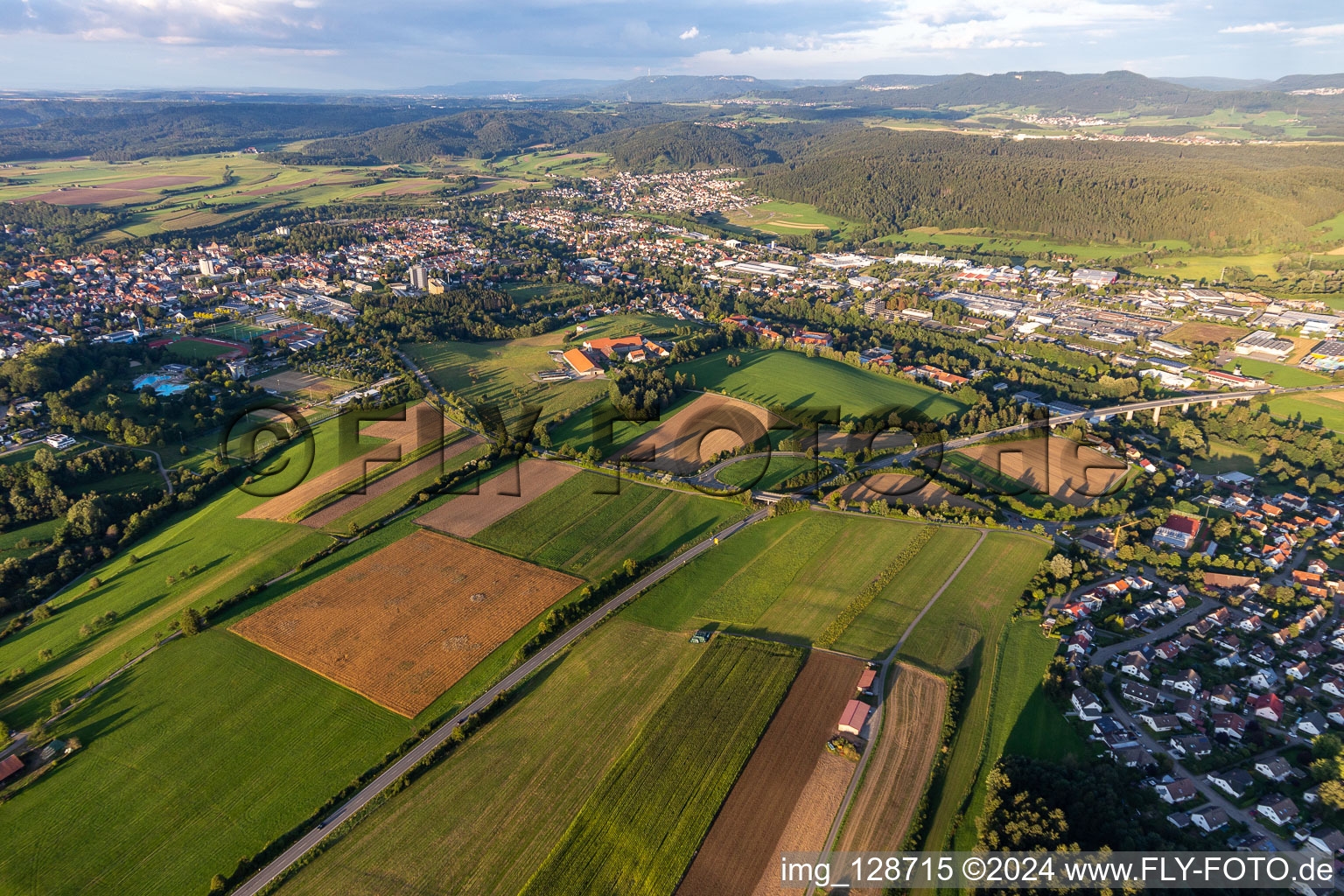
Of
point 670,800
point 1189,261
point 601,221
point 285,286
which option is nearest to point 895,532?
point 670,800

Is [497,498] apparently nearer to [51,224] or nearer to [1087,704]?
[1087,704]

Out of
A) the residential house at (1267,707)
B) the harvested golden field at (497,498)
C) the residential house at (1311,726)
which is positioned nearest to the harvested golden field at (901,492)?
the residential house at (1267,707)

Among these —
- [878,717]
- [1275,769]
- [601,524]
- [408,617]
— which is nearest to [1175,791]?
[1275,769]

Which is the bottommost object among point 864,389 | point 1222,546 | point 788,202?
point 1222,546

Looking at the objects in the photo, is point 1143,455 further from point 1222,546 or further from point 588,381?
point 588,381

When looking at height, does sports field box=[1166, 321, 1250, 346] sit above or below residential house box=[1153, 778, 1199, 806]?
above

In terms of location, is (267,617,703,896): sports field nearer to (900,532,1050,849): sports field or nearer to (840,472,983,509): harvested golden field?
(900,532,1050,849): sports field

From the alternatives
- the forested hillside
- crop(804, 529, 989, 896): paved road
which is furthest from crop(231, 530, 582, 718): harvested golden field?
the forested hillside
